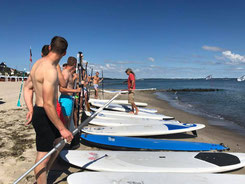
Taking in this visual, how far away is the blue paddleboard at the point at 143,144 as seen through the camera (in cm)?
439

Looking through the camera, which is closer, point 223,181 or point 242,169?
point 223,181

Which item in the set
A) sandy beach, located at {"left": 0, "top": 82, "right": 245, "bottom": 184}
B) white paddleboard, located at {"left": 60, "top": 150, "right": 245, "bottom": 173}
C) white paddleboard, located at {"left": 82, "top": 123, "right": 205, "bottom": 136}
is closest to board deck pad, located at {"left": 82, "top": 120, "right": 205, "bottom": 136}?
white paddleboard, located at {"left": 82, "top": 123, "right": 205, "bottom": 136}

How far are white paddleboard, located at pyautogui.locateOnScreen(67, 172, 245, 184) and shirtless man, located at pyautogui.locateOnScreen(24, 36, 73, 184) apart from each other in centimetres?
64

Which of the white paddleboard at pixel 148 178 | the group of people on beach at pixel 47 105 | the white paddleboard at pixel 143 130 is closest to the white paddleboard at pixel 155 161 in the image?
the white paddleboard at pixel 148 178

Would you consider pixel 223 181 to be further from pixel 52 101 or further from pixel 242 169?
pixel 52 101

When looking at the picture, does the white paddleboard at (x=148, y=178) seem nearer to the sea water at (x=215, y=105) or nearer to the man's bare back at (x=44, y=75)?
the man's bare back at (x=44, y=75)

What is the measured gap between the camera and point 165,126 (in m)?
5.87

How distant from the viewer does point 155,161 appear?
3430mm

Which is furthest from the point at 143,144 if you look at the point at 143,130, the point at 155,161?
the point at 155,161

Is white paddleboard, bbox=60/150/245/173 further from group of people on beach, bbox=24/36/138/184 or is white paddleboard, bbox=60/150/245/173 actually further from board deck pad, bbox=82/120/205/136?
board deck pad, bbox=82/120/205/136

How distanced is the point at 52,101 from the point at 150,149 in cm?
312

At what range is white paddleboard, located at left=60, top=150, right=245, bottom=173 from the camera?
317 centimetres

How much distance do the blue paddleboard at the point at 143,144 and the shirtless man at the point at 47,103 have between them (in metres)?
2.41

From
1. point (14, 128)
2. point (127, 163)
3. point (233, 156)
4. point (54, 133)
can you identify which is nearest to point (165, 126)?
point (233, 156)
